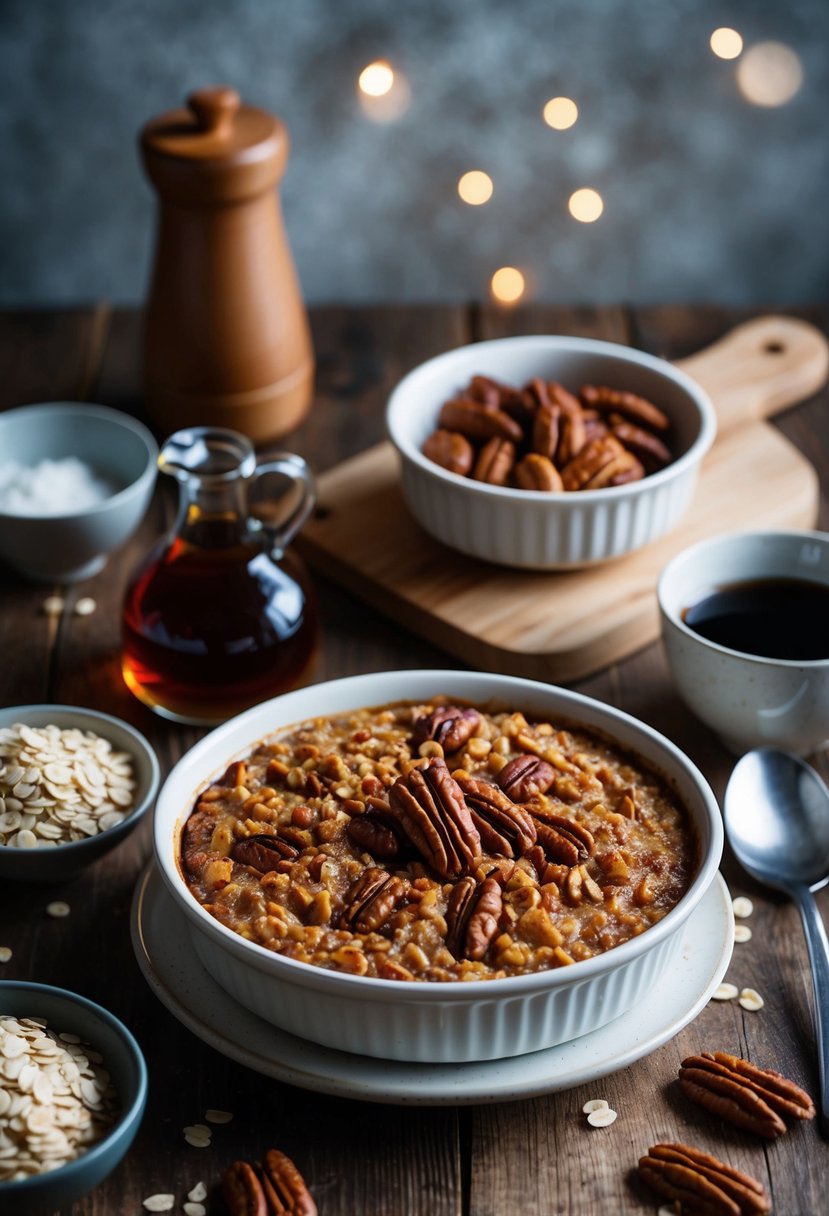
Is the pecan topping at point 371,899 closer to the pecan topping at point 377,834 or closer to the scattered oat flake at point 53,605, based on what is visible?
the pecan topping at point 377,834

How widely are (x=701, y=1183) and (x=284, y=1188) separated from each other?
0.38 meters

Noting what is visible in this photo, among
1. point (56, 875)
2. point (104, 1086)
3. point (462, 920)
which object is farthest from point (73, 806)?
point (462, 920)

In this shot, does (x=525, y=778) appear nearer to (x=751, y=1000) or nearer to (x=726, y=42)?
(x=751, y=1000)

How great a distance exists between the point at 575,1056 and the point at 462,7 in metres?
2.22

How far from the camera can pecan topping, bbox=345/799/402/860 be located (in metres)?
1.46

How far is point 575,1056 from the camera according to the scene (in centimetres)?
136

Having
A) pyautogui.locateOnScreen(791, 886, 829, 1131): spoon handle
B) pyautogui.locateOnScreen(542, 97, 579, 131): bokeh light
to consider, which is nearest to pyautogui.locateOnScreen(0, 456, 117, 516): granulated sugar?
pyautogui.locateOnScreen(791, 886, 829, 1131): spoon handle

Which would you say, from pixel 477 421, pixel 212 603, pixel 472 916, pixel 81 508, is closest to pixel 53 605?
pixel 81 508

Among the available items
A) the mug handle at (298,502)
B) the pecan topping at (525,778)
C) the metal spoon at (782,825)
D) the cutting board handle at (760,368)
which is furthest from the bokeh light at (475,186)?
the pecan topping at (525,778)

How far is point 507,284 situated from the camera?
3.29m

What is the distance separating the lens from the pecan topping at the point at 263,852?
146 cm

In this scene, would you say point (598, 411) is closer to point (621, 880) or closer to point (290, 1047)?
point (621, 880)

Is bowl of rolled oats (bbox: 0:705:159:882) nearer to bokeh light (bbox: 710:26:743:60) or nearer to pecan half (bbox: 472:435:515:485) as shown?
pecan half (bbox: 472:435:515:485)

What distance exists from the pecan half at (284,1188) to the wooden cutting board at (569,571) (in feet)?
2.77
